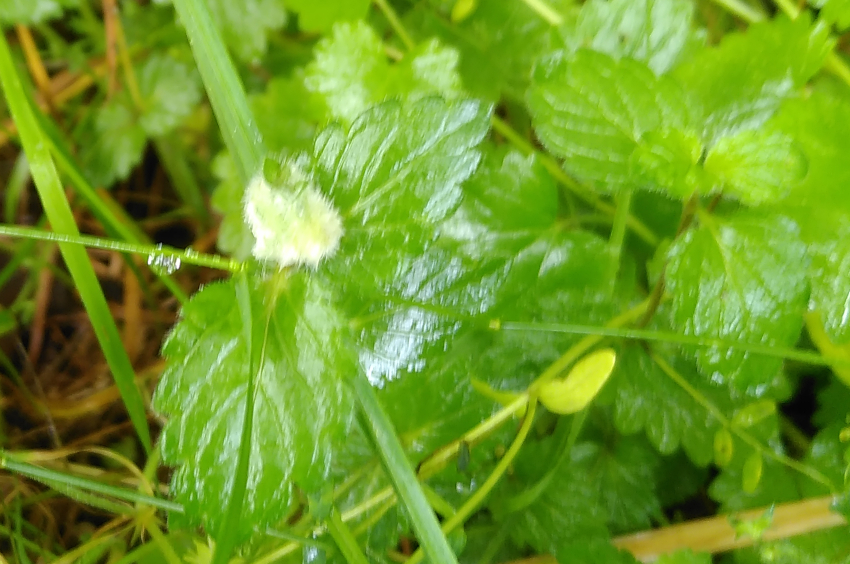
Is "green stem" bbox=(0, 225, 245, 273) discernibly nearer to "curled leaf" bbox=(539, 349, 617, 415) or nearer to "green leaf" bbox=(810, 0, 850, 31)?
"curled leaf" bbox=(539, 349, 617, 415)

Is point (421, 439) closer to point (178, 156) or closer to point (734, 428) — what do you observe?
point (734, 428)

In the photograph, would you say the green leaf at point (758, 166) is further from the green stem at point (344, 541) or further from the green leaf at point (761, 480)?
the green stem at point (344, 541)

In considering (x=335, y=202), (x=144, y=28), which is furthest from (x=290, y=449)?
(x=144, y=28)

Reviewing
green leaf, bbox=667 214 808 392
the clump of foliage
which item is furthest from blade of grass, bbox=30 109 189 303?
green leaf, bbox=667 214 808 392

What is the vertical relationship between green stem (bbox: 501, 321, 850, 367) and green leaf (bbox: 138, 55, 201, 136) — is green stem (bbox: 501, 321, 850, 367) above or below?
below

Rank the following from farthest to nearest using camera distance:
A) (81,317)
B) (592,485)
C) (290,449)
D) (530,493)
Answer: (81,317) → (592,485) → (530,493) → (290,449)

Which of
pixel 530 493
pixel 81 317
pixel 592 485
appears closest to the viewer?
pixel 530 493
